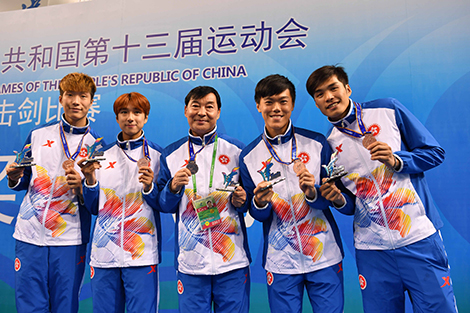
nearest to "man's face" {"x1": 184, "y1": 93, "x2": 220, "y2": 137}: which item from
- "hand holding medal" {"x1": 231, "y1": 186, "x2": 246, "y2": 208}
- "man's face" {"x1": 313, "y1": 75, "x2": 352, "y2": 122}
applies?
"hand holding medal" {"x1": 231, "y1": 186, "x2": 246, "y2": 208}

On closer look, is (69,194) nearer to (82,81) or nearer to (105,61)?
(82,81)

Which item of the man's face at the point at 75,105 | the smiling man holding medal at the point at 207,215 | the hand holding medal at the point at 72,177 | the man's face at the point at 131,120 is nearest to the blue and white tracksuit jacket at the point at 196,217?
the smiling man holding medal at the point at 207,215

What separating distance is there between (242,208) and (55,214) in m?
1.61

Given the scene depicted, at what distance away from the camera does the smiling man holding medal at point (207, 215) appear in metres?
2.35

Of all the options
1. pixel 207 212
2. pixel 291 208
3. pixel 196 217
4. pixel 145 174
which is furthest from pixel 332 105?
pixel 145 174

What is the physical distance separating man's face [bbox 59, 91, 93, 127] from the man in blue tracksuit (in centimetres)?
197

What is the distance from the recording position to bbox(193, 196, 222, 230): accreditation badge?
239 centimetres

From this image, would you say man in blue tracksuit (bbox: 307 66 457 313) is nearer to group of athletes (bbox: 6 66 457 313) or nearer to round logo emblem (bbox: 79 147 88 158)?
group of athletes (bbox: 6 66 457 313)

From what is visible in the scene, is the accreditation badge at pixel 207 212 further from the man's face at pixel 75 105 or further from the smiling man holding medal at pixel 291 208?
the man's face at pixel 75 105

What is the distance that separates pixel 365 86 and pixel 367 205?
199 cm

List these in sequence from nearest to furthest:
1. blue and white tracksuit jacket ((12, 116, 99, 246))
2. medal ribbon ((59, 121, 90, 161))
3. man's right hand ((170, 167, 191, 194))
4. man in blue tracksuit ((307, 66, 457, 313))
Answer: man in blue tracksuit ((307, 66, 457, 313)) < man's right hand ((170, 167, 191, 194)) < blue and white tracksuit jacket ((12, 116, 99, 246)) < medal ribbon ((59, 121, 90, 161))

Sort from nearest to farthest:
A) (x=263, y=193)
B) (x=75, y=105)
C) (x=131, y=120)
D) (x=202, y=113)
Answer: (x=263, y=193) → (x=202, y=113) → (x=131, y=120) → (x=75, y=105)

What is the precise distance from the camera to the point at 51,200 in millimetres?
2816

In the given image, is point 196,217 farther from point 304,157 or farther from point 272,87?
point 272,87
